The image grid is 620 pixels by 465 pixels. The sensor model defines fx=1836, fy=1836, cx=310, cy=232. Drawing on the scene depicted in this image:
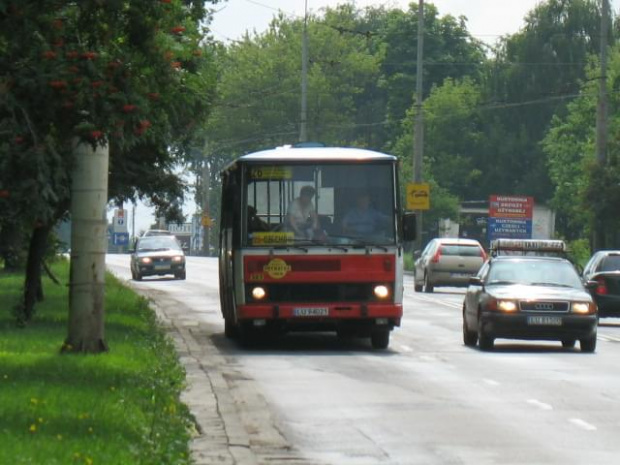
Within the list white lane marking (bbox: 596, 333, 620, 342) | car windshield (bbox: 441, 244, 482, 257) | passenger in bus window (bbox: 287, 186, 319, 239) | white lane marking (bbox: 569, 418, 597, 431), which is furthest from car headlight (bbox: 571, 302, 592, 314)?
car windshield (bbox: 441, 244, 482, 257)

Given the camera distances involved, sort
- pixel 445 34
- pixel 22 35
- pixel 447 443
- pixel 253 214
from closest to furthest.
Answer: pixel 447 443 → pixel 22 35 → pixel 253 214 → pixel 445 34

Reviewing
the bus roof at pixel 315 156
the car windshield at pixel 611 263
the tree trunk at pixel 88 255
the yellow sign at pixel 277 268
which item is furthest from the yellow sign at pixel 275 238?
the car windshield at pixel 611 263

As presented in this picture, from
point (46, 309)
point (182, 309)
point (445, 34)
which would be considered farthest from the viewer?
point (445, 34)

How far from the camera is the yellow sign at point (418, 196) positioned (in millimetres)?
66938

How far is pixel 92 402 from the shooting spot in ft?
47.4

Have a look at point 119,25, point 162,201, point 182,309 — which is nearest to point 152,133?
point 119,25

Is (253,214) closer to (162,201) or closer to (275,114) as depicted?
(162,201)

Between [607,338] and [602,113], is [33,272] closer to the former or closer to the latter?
[607,338]

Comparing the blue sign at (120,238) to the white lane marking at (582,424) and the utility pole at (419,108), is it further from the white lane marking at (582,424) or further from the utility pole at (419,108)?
the white lane marking at (582,424)

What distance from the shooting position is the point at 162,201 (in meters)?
32.8

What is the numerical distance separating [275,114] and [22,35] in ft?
352

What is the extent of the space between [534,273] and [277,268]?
4.38m

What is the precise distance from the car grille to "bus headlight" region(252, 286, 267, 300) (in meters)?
3.65

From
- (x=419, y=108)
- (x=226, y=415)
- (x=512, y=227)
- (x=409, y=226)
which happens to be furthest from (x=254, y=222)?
(x=512, y=227)
